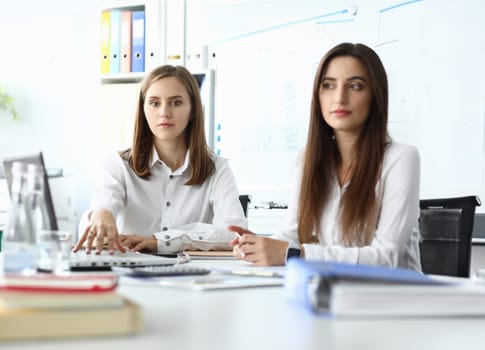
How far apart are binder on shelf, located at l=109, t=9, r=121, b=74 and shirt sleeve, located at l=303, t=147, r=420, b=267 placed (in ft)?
8.16

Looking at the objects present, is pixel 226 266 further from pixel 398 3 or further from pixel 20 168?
pixel 398 3

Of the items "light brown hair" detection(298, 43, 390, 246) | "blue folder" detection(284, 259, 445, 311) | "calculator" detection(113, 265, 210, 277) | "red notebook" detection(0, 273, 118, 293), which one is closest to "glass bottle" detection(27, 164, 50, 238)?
"calculator" detection(113, 265, 210, 277)

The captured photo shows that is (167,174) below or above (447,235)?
above

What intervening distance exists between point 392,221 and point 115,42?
2673 mm

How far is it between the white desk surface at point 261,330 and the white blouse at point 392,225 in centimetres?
55

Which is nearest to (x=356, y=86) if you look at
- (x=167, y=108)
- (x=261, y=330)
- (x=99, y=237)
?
(x=167, y=108)

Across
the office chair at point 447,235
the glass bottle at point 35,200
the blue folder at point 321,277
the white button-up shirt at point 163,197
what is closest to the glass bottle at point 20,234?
the glass bottle at point 35,200

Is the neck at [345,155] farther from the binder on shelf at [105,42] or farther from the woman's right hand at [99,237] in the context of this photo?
the binder on shelf at [105,42]

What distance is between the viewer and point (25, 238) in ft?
3.82

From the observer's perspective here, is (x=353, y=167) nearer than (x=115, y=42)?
Yes

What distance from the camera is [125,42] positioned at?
12.9 ft

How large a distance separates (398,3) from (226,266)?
2220 mm

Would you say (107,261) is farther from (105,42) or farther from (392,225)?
(105,42)

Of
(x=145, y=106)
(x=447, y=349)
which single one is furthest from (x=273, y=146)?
(x=447, y=349)
